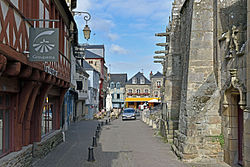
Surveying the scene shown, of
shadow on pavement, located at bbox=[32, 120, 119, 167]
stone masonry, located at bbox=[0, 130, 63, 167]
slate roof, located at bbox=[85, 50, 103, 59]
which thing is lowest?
shadow on pavement, located at bbox=[32, 120, 119, 167]

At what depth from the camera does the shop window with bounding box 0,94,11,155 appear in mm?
7316

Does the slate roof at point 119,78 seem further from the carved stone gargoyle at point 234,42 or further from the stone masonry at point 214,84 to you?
the carved stone gargoyle at point 234,42

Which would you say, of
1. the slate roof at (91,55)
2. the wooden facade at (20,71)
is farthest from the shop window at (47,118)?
the slate roof at (91,55)

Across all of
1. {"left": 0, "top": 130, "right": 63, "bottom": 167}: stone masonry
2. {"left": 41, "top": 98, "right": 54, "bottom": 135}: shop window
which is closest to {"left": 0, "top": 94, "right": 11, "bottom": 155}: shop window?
{"left": 0, "top": 130, "right": 63, "bottom": 167}: stone masonry

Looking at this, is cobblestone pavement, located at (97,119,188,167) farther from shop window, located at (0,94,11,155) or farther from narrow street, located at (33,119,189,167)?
shop window, located at (0,94,11,155)

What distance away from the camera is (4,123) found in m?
7.51

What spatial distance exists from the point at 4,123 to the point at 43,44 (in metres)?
2.20

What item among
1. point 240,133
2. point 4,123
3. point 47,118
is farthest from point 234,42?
point 47,118

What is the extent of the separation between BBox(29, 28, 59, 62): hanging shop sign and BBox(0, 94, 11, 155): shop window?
53.6 inches

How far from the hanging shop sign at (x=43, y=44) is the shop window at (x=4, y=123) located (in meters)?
1.36

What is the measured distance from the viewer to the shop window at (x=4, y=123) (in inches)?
288

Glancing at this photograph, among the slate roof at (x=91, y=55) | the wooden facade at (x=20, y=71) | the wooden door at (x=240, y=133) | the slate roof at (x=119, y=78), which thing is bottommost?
the wooden door at (x=240, y=133)

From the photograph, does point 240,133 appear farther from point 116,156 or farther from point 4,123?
point 4,123

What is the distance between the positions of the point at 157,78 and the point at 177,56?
52.5 meters
